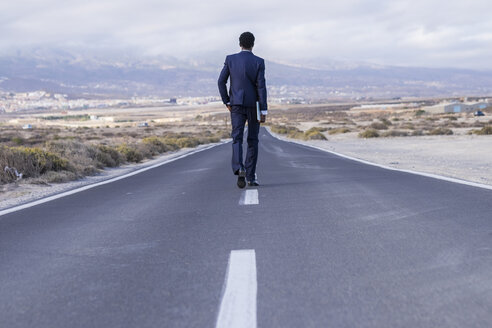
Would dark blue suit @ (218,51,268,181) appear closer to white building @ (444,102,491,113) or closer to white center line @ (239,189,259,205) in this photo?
white center line @ (239,189,259,205)

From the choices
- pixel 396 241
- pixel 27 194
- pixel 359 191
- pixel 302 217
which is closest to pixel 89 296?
pixel 396 241

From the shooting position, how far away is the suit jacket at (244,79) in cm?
873

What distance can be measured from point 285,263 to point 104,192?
6.28m

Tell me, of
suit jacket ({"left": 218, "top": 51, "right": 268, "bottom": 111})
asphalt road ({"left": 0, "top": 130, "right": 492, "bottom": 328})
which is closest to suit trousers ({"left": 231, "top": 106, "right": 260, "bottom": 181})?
suit jacket ({"left": 218, "top": 51, "right": 268, "bottom": 111})

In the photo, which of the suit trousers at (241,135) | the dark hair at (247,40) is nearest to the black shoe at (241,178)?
the suit trousers at (241,135)

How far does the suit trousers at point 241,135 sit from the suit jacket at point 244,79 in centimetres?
12

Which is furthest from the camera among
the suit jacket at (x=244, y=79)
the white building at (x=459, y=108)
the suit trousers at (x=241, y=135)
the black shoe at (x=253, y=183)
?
the white building at (x=459, y=108)

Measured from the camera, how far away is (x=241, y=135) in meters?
9.13

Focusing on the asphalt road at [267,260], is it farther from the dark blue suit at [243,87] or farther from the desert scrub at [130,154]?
the desert scrub at [130,154]

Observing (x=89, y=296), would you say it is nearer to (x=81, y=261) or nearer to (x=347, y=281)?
(x=81, y=261)

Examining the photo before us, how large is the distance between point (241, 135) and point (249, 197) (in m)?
1.45

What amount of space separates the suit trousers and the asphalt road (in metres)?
1.21

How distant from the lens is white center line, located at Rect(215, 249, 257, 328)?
3158 millimetres

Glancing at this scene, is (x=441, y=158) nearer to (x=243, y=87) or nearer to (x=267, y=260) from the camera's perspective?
(x=243, y=87)
